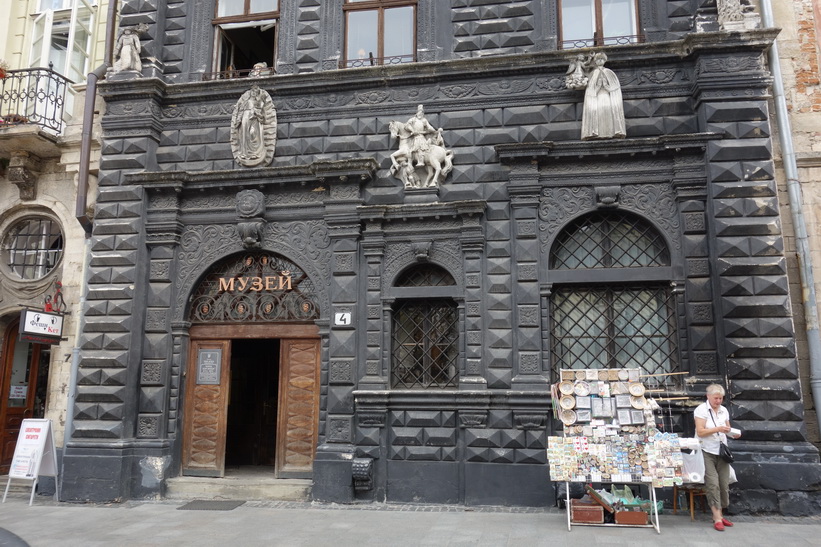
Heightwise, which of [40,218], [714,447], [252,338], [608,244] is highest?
[40,218]

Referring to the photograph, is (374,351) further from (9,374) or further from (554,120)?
(9,374)

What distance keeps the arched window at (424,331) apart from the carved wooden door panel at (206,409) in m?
2.76

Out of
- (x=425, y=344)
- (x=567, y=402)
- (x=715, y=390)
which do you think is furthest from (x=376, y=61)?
(x=715, y=390)

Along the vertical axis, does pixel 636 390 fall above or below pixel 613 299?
below

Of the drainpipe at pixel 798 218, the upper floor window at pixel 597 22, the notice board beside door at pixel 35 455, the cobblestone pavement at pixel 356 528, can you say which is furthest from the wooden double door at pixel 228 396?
the drainpipe at pixel 798 218

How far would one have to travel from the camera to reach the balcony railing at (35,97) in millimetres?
12484

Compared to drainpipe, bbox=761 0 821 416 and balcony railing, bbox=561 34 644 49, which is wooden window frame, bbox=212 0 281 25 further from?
drainpipe, bbox=761 0 821 416

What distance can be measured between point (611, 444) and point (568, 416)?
570 millimetres

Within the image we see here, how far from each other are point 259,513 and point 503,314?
4231mm

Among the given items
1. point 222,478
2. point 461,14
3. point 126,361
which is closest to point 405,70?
point 461,14

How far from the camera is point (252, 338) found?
10.8 metres

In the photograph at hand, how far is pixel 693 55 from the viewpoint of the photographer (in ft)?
32.6

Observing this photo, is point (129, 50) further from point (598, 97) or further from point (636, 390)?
point (636, 390)

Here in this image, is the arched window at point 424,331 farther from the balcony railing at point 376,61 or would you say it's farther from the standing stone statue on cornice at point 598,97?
the balcony railing at point 376,61
